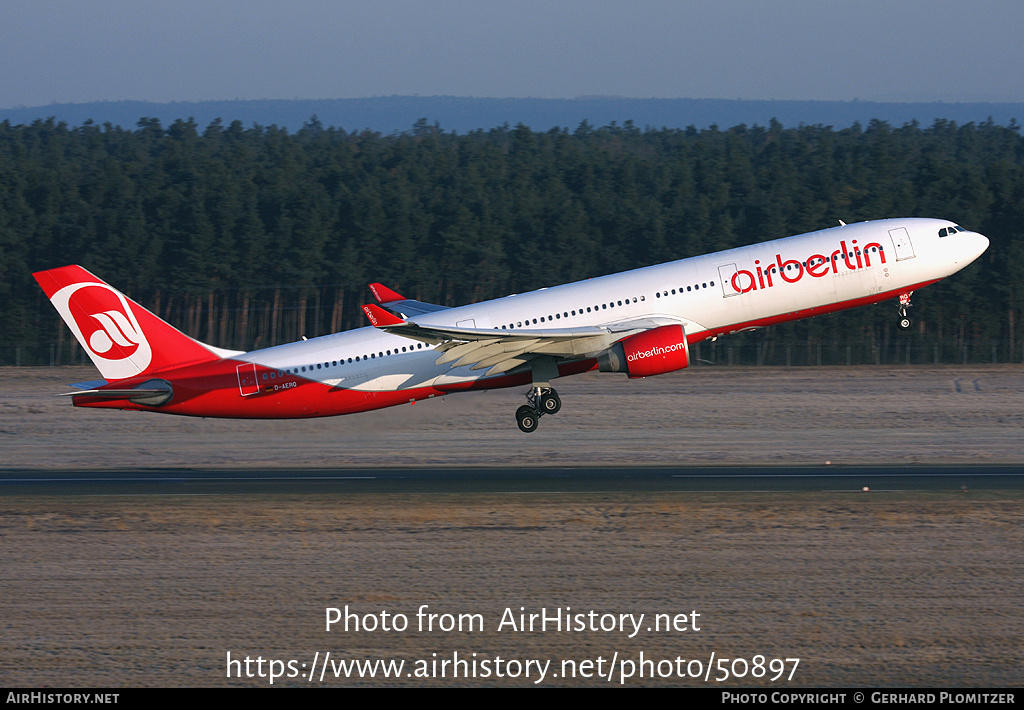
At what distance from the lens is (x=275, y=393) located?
35.5 meters

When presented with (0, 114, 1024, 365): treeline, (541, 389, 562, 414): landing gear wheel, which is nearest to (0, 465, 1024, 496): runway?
(541, 389, 562, 414): landing gear wheel

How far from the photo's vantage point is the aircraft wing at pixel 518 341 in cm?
3338

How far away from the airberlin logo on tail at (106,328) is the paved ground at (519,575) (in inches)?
193

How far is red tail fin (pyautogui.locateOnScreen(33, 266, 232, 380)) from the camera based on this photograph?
34.2m

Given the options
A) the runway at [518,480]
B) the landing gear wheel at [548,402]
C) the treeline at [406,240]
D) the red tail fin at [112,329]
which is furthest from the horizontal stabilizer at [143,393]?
the treeline at [406,240]

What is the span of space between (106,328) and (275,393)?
Result: 5.55 metres

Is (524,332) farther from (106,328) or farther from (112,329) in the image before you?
(106,328)

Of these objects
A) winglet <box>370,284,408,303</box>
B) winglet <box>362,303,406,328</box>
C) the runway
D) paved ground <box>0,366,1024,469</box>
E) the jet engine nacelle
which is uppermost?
winglet <box>370,284,408,303</box>

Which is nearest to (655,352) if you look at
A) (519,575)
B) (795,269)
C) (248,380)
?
(795,269)

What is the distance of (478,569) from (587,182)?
94.0 m

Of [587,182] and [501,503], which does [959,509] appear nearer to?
[501,503]

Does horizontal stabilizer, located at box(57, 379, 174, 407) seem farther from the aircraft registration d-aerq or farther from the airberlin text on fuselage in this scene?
the airberlin text on fuselage

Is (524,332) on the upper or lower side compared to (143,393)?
upper

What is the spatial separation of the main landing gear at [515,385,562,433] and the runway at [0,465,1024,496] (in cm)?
186
